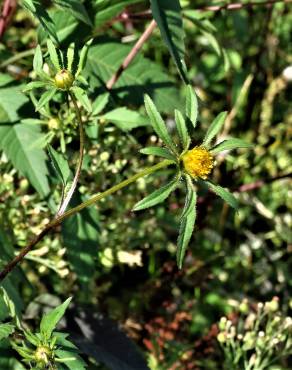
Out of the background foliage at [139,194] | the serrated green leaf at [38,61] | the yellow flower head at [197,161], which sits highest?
the serrated green leaf at [38,61]

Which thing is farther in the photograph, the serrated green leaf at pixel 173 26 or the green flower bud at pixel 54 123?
Result: the green flower bud at pixel 54 123

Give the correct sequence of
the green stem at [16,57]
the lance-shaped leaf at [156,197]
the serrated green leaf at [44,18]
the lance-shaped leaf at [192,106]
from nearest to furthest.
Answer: the lance-shaped leaf at [156,197]
the lance-shaped leaf at [192,106]
the serrated green leaf at [44,18]
the green stem at [16,57]

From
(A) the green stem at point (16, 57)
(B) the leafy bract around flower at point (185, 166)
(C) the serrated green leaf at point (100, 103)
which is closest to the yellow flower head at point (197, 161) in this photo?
(B) the leafy bract around flower at point (185, 166)

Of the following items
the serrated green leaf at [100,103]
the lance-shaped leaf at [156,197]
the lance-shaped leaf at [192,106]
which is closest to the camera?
the lance-shaped leaf at [156,197]

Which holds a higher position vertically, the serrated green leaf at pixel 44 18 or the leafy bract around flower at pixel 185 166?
the serrated green leaf at pixel 44 18

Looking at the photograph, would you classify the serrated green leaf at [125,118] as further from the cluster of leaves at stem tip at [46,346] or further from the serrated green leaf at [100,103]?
the cluster of leaves at stem tip at [46,346]

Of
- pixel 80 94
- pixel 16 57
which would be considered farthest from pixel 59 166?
pixel 16 57
